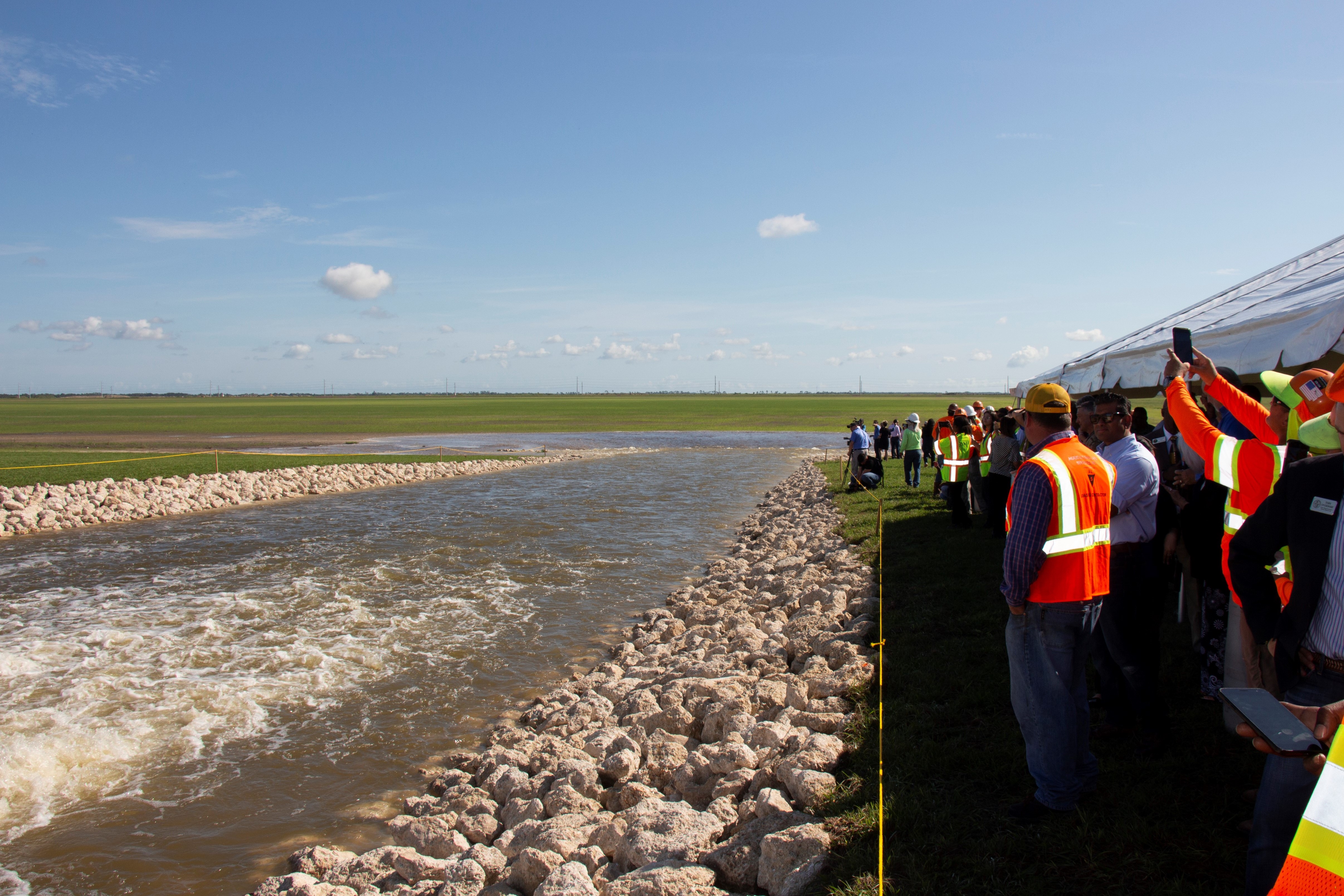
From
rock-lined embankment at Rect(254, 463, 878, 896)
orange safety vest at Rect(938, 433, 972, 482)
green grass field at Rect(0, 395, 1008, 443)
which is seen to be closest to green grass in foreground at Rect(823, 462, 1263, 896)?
rock-lined embankment at Rect(254, 463, 878, 896)

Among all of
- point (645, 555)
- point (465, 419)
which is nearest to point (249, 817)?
point (645, 555)

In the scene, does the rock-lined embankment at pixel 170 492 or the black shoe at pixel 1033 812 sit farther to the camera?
the rock-lined embankment at pixel 170 492

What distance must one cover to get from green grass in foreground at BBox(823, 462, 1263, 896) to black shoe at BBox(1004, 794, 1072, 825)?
6 centimetres

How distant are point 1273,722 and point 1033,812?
8.05ft

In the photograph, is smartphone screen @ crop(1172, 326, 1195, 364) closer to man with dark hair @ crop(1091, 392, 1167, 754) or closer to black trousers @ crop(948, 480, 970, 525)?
man with dark hair @ crop(1091, 392, 1167, 754)

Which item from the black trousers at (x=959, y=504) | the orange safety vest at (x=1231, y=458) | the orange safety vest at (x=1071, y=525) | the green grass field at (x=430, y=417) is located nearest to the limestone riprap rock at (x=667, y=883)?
the orange safety vest at (x=1071, y=525)

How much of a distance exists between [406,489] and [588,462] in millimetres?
11185

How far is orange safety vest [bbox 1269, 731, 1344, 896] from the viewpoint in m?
1.48

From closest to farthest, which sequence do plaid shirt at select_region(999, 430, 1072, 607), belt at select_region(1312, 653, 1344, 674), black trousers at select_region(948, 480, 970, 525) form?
1. belt at select_region(1312, 653, 1344, 674)
2. plaid shirt at select_region(999, 430, 1072, 607)
3. black trousers at select_region(948, 480, 970, 525)

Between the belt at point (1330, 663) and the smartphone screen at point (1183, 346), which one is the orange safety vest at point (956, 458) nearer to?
the smartphone screen at point (1183, 346)

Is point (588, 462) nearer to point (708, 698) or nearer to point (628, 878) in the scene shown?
point (708, 698)

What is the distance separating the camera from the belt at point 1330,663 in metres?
2.52

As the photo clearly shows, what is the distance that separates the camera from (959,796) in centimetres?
436

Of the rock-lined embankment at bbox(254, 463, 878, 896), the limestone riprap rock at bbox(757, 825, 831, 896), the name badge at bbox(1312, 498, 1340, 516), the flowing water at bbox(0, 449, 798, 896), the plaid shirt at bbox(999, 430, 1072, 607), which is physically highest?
the name badge at bbox(1312, 498, 1340, 516)
